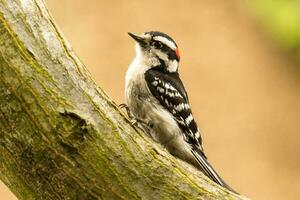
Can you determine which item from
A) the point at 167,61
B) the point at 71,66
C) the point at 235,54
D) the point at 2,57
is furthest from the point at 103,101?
the point at 235,54

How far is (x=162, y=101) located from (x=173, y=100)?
0.08 m

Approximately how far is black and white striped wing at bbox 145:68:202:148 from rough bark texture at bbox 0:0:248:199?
4.70ft

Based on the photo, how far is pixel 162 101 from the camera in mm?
4184

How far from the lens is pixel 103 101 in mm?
2727

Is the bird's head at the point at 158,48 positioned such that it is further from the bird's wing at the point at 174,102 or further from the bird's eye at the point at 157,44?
the bird's wing at the point at 174,102

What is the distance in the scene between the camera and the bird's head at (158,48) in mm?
4457

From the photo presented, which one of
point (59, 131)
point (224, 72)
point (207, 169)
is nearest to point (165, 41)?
point (207, 169)

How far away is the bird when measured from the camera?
13.1 ft

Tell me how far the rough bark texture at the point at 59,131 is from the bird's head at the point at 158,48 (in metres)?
1.74

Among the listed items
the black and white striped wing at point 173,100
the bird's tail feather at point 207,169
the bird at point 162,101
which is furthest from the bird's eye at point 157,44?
the bird's tail feather at point 207,169

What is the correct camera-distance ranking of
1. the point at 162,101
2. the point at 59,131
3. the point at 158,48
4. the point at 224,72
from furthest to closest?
the point at 224,72, the point at 158,48, the point at 162,101, the point at 59,131

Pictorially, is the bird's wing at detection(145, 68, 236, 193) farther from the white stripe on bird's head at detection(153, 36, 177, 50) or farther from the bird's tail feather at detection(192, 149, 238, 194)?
the white stripe on bird's head at detection(153, 36, 177, 50)

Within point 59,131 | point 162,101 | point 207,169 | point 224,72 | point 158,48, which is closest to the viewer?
point 59,131

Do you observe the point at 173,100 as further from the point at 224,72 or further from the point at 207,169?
the point at 224,72
